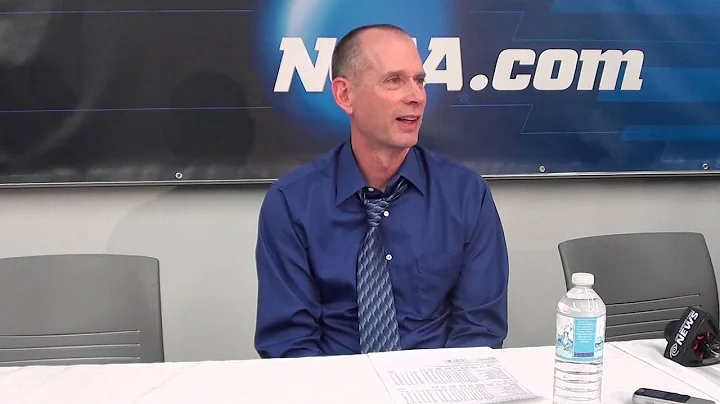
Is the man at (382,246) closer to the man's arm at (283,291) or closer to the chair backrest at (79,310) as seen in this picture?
the man's arm at (283,291)

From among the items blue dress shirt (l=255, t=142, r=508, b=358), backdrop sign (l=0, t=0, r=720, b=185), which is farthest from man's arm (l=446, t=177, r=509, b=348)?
backdrop sign (l=0, t=0, r=720, b=185)

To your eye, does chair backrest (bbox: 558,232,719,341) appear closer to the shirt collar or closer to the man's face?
the shirt collar

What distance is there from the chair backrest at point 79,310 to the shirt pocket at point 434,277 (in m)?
0.67

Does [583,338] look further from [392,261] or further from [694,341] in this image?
[392,261]

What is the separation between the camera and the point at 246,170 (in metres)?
2.44

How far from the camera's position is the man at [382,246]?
179cm

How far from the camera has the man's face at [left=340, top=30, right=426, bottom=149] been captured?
1.84 m

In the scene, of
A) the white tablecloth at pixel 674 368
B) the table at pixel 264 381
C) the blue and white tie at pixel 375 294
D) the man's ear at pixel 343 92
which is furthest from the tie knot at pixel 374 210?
the white tablecloth at pixel 674 368

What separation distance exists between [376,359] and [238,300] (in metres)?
1.24

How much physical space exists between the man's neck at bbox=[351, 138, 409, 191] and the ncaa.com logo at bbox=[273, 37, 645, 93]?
567 millimetres

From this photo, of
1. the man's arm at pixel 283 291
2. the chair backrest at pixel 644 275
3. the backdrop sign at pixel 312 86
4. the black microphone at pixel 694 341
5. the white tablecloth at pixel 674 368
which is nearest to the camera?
the white tablecloth at pixel 674 368

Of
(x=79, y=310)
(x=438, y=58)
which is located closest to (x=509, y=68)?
(x=438, y=58)

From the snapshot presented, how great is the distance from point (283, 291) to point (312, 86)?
91 centimetres

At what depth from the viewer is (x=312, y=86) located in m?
2.44
